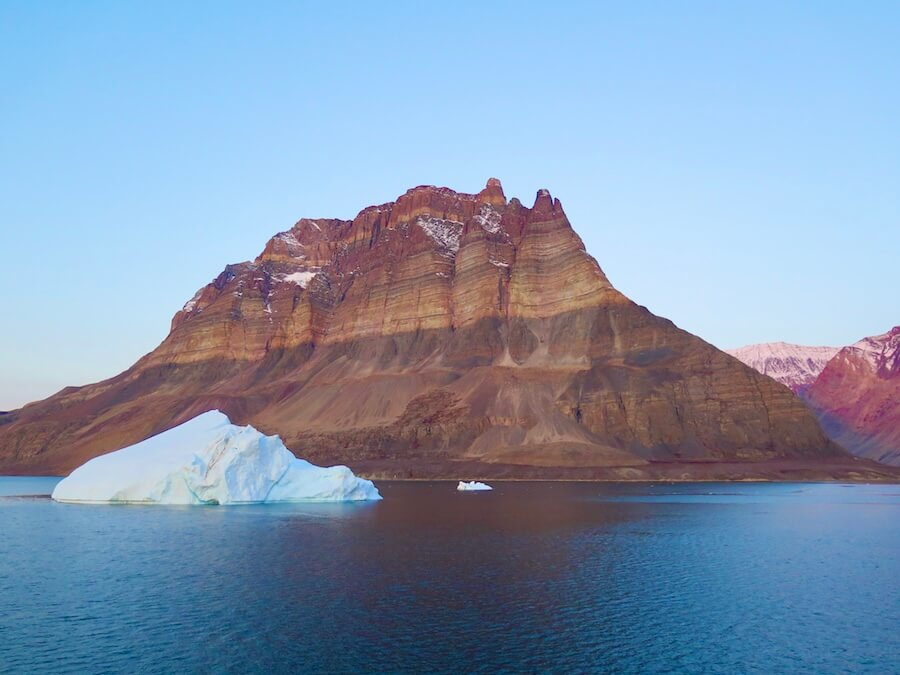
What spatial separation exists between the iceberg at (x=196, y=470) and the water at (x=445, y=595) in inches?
336

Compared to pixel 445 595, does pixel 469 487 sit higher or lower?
higher

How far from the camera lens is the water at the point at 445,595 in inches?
1135

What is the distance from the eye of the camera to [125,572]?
44.3 meters

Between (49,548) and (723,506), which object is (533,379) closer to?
(723,506)

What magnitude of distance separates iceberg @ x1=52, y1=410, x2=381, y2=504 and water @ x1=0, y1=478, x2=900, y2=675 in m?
8.55

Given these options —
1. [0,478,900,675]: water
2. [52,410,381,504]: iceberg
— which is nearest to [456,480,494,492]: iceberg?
[52,410,381,504]: iceberg

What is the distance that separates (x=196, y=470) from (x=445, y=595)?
165ft

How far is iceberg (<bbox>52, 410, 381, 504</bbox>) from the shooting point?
82.2 m

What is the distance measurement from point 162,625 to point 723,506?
77.3 meters

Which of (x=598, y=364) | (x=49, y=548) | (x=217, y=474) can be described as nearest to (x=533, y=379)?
(x=598, y=364)

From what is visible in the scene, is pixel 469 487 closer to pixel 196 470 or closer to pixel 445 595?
pixel 196 470

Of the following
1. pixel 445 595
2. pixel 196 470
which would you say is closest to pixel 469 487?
pixel 196 470

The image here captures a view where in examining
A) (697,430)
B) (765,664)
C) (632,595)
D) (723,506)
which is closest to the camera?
(765,664)

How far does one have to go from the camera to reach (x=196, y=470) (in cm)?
8162
